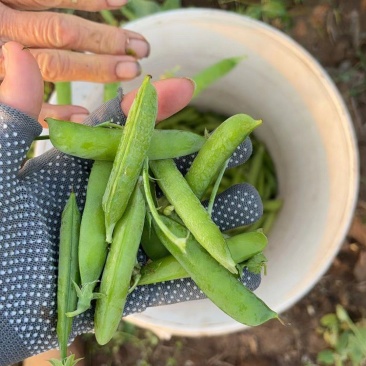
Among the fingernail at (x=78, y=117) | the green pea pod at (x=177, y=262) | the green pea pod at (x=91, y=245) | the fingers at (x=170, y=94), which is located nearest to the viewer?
the green pea pod at (x=91, y=245)

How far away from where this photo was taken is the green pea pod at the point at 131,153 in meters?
1.13

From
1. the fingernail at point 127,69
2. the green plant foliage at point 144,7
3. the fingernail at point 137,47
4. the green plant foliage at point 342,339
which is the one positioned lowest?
the green plant foliage at point 342,339

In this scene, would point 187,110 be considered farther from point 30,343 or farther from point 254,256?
point 30,343

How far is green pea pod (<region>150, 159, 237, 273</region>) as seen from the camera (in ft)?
3.72

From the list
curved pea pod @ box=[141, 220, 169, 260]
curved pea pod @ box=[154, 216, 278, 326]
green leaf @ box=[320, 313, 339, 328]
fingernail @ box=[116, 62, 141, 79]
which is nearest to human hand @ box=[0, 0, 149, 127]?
fingernail @ box=[116, 62, 141, 79]

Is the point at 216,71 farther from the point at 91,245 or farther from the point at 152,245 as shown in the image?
the point at 91,245

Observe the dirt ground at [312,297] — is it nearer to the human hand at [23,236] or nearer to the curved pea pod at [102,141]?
the human hand at [23,236]

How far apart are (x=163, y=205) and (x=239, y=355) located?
106 centimetres

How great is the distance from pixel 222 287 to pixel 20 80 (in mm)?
648

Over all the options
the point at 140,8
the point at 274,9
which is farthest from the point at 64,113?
the point at 274,9

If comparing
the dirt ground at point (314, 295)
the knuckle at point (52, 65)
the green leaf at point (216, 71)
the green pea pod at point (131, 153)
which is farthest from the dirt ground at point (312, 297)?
the green pea pod at point (131, 153)

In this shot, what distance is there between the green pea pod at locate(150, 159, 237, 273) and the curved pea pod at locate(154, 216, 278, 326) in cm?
4

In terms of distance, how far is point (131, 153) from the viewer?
1126mm

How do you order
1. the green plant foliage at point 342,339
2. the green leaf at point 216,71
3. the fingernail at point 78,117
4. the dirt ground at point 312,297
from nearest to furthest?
the fingernail at point 78,117
the green leaf at point 216,71
the green plant foliage at point 342,339
the dirt ground at point 312,297
